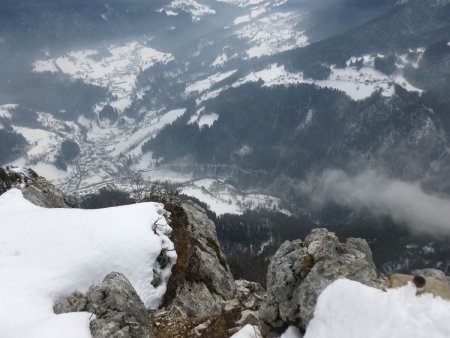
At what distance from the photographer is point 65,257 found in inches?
1419

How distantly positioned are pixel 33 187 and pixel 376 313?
170ft

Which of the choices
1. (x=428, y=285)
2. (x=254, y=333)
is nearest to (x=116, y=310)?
(x=254, y=333)

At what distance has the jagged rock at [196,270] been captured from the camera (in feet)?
135

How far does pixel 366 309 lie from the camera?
22.1 meters

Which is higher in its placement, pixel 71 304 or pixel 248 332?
pixel 71 304

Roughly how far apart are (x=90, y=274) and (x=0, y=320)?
908cm

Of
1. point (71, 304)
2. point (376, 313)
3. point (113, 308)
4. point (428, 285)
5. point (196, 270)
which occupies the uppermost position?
point (428, 285)

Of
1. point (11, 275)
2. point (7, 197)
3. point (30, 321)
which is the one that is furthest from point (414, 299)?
point (7, 197)

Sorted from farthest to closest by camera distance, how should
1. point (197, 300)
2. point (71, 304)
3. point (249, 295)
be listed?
point (249, 295) < point (197, 300) < point (71, 304)

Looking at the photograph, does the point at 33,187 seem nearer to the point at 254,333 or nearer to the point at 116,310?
the point at 116,310

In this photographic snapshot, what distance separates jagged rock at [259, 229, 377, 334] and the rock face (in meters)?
8.93

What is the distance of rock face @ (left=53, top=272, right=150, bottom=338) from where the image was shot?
26755 millimetres

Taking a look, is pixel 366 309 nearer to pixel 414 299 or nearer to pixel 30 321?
pixel 414 299

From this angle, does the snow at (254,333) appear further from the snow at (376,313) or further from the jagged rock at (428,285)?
the jagged rock at (428,285)
